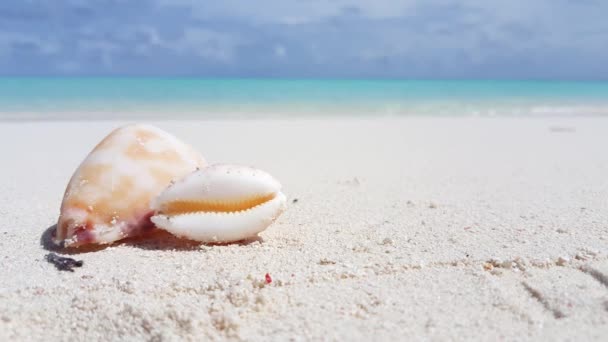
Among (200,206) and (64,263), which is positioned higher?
(200,206)

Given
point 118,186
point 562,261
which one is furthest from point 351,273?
point 118,186

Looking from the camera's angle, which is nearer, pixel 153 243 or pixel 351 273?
pixel 351 273

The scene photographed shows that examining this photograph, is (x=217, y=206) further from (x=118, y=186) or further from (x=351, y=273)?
(x=351, y=273)

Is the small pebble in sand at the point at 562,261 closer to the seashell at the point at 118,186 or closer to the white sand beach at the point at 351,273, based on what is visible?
the white sand beach at the point at 351,273

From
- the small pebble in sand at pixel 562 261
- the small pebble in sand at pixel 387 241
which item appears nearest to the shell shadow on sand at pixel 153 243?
the small pebble in sand at pixel 387 241

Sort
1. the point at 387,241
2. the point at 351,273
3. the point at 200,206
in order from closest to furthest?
the point at 351,273
the point at 200,206
the point at 387,241

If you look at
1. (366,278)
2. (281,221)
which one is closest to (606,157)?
(281,221)

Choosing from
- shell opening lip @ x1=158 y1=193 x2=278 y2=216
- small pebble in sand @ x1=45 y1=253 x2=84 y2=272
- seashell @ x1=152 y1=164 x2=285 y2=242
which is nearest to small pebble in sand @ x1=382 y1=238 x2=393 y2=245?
seashell @ x1=152 y1=164 x2=285 y2=242

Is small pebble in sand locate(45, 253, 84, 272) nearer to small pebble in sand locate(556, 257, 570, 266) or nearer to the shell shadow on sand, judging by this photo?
the shell shadow on sand
